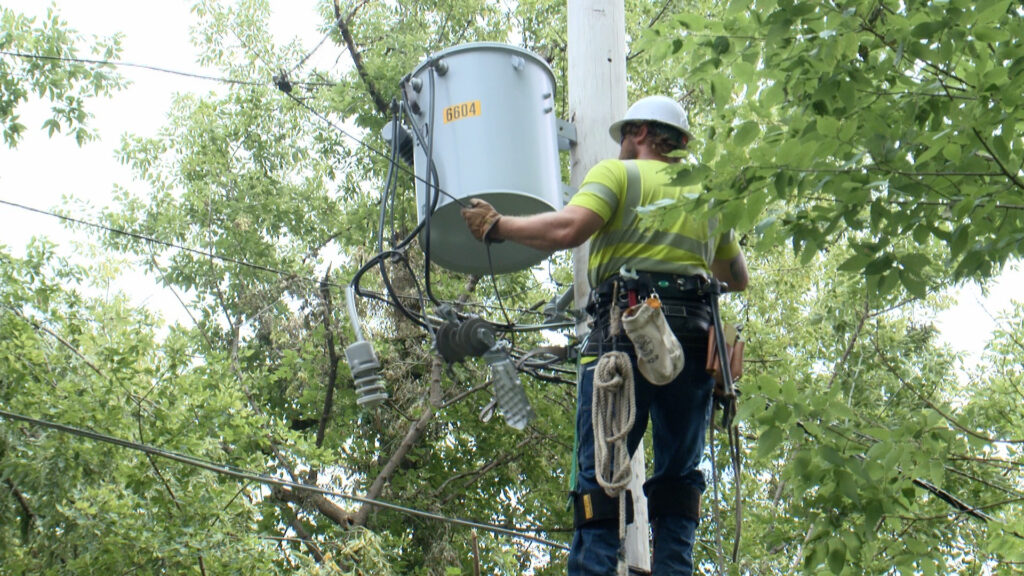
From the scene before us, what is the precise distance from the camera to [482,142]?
4.11 meters

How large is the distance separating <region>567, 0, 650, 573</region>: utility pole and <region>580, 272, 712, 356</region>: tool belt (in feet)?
2.16

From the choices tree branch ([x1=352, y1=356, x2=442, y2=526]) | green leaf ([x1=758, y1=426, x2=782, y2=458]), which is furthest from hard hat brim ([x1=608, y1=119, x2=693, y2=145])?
tree branch ([x1=352, y1=356, x2=442, y2=526])

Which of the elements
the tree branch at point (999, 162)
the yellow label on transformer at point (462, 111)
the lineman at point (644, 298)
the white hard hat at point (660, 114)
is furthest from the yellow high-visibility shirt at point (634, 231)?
the yellow label on transformer at point (462, 111)

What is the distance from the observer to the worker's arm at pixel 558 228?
3209 millimetres

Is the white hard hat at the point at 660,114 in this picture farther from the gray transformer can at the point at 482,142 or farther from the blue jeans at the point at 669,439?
the blue jeans at the point at 669,439

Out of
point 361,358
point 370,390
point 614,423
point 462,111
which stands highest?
point 462,111

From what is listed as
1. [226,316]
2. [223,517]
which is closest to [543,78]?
[223,517]

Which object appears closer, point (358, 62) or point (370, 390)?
point (370, 390)

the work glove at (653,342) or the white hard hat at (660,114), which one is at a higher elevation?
the white hard hat at (660,114)

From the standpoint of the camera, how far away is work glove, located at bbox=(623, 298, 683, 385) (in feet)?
10.1

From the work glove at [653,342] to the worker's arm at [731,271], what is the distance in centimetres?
72

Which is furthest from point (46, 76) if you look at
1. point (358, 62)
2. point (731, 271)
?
point (731, 271)

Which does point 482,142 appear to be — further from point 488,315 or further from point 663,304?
point 488,315

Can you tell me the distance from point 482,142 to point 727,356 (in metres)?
1.33
